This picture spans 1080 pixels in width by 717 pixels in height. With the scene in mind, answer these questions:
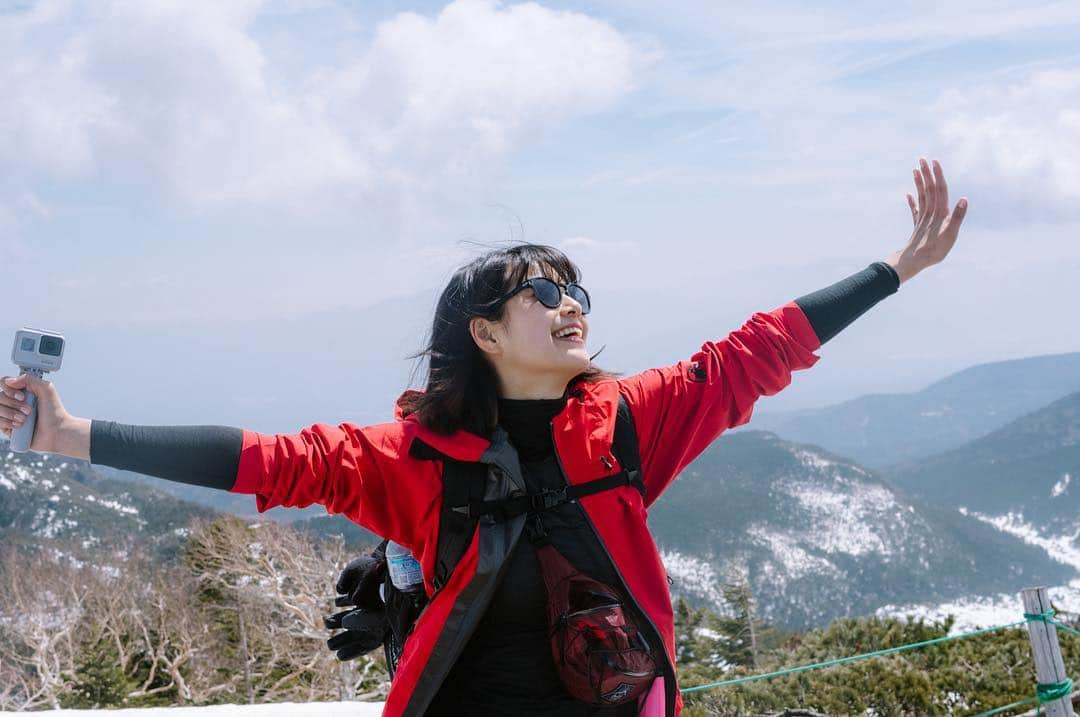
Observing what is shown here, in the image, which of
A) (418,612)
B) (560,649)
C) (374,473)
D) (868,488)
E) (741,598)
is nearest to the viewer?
(560,649)

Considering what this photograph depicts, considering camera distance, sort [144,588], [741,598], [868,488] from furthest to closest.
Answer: [868,488] → [741,598] → [144,588]

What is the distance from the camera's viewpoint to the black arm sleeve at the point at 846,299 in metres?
3.11

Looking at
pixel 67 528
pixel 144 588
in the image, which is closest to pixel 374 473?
pixel 144 588

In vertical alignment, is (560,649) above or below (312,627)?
below

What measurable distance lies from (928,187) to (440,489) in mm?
1972

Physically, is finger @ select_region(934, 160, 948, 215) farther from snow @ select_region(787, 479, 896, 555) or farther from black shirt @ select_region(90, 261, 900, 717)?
snow @ select_region(787, 479, 896, 555)

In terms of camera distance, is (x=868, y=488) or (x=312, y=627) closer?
(x=312, y=627)

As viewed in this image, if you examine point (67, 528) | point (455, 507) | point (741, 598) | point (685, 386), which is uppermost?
point (67, 528)

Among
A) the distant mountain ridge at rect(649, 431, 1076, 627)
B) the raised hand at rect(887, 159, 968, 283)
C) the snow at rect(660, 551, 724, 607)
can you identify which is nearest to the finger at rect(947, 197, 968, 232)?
the raised hand at rect(887, 159, 968, 283)

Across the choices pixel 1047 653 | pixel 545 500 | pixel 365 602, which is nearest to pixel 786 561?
pixel 1047 653

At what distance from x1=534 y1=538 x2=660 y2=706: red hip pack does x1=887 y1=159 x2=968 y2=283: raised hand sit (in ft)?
4.91

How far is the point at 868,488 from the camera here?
566ft

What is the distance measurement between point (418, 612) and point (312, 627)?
930 inches

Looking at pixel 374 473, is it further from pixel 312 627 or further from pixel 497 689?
pixel 312 627
